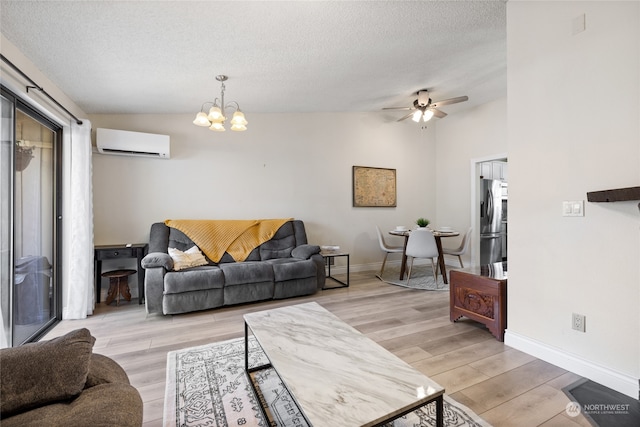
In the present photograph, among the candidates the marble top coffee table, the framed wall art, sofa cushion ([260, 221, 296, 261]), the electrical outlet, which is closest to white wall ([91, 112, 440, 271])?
the framed wall art

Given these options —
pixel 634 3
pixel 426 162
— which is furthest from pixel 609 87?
pixel 426 162

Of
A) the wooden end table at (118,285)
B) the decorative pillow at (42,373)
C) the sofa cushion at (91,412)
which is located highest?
the decorative pillow at (42,373)

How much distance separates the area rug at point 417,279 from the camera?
13.0 feet

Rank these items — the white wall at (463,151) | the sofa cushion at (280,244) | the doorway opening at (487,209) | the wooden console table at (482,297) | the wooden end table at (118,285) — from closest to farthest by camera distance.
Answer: the wooden console table at (482,297) < the wooden end table at (118,285) < the sofa cushion at (280,244) < the white wall at (463,151) < the doorway opening at (487,209)

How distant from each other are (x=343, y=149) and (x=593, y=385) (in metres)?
4.05

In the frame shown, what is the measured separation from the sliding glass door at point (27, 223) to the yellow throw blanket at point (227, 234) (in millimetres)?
1206

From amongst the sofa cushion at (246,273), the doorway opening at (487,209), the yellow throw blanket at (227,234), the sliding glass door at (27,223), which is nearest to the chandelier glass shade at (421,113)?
the doorway opening at (487,209)

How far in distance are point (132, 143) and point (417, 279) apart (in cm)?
446

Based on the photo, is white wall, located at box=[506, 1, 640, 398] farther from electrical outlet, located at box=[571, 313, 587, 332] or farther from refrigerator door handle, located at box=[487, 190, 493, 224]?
refrigerator door handle, located at box=[487, 190, 493, 224]

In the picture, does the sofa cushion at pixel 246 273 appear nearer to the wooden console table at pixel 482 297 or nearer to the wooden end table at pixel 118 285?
the wooden end table at pixel 118 285

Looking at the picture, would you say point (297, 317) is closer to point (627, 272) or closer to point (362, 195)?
point (627, 272)

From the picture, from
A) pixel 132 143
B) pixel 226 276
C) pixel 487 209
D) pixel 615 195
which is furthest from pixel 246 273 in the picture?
pixel 487 209

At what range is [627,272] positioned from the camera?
5.37ft

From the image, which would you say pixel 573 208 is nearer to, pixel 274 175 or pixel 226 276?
pixel 226 276
